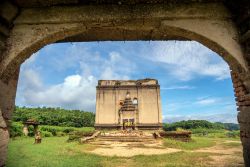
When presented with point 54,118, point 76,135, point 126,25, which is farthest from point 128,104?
point 126,25

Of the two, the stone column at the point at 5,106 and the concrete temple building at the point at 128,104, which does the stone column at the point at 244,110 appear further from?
the concrete temple building at the point at 128,104

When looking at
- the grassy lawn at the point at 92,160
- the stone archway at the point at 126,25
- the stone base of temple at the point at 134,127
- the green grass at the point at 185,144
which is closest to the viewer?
the stone archway at the point at 126,25

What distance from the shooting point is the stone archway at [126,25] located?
13.4 ft

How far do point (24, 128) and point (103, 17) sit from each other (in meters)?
20.4

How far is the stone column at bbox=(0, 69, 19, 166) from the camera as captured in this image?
12.7ft

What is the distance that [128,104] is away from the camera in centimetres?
3034

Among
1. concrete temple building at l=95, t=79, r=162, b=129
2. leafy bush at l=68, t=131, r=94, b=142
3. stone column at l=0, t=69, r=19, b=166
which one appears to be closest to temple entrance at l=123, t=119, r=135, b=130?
concrete temple building at l=95, t=79, r=162, b=129

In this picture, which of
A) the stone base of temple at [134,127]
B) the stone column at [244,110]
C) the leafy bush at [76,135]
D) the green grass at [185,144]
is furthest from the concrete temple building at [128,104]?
the stone column at [244,110]

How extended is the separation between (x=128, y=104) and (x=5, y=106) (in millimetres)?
26360

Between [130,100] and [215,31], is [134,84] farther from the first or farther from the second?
[215,31]

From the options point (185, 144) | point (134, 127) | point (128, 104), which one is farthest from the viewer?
point (128, 104)

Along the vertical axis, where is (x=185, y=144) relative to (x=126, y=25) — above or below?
below

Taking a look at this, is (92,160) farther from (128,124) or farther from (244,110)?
(128,124)

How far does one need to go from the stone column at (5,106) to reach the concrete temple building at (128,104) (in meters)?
25.4
